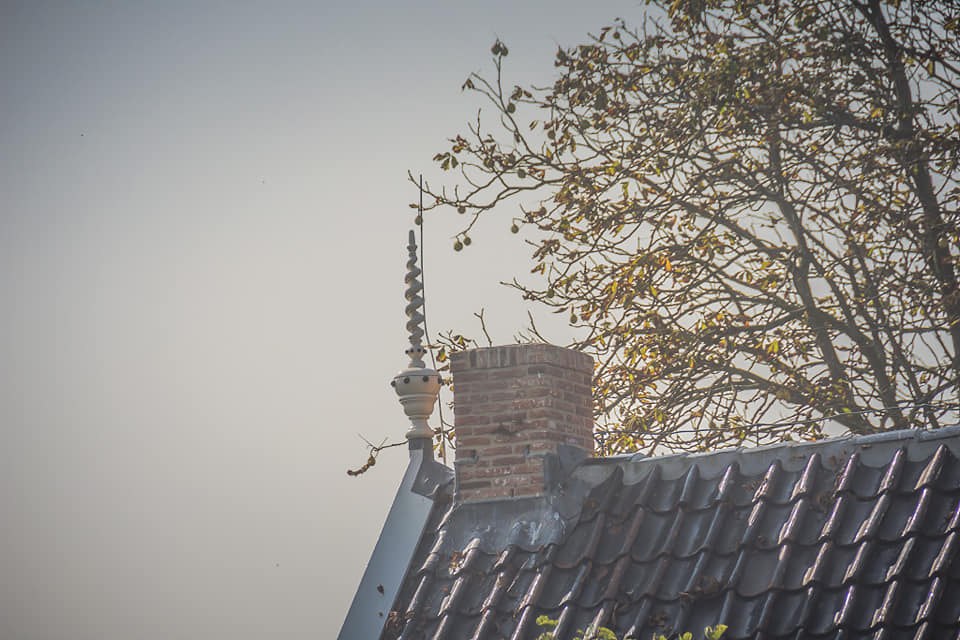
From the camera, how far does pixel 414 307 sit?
1062cm

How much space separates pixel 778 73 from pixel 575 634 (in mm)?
8059

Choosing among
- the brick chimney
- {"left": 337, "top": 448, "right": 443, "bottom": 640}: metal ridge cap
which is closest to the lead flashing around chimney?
{"left": 337, "top": 448, "right": 443, "bottom": 640}: metal ridge cap

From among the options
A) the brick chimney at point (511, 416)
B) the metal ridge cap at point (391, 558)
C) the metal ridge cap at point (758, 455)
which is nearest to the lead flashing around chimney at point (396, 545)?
the metal ridge cap at point (391, 558)

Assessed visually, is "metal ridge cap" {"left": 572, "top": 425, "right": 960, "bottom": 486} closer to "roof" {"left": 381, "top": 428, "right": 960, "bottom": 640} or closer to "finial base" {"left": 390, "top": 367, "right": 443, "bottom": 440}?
"roof" {"left": 381, "top": 428, "right": 960, "bottom": 640}

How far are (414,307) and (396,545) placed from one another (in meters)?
2.18

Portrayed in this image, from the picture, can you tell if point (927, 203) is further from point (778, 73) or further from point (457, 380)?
point (457, 380)

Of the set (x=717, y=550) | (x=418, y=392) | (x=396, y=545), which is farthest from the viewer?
(x=418, y=392)

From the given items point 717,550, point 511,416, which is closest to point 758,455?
point 717,550

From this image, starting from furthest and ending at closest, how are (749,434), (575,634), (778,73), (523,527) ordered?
(778,73) < (749,434) < (523,527) < (575,634)

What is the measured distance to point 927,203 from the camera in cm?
1395

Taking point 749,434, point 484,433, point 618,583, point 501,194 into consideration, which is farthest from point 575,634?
point 501,194

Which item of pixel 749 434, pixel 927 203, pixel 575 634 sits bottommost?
pixel 575 634

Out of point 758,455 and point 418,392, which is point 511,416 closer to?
point 418,392

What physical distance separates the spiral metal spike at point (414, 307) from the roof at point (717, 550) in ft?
4.80
